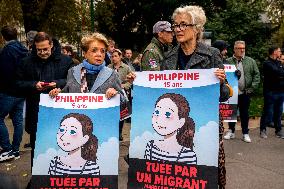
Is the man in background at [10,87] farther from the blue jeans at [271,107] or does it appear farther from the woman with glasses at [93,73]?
the blue jeans at [271,107]

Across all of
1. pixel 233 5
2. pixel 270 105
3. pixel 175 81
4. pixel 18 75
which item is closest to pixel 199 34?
pixel 175 81

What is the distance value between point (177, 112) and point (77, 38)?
71.1 feet

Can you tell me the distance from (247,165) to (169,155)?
3.66m

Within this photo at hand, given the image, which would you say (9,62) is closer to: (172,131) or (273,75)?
(172,131)

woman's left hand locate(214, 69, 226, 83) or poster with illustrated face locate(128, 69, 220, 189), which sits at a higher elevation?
woman's left hand locate(214, 69, 226, 83)

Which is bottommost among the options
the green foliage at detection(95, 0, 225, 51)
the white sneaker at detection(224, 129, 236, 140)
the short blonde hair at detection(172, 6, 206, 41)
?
the white sneaker at detection(224, 129, 236, 140)

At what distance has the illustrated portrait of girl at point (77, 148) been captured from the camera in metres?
3.87

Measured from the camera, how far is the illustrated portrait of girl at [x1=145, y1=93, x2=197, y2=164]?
354 cm

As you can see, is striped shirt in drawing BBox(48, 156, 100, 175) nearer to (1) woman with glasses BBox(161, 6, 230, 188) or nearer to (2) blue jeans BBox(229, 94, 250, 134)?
(1) woman with glasses BBox(161, 6, 230, 188)

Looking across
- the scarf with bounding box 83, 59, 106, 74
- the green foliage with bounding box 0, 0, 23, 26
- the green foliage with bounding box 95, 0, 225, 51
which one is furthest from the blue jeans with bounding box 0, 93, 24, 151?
the green foliage with bounding box 95, 0, 225, 51

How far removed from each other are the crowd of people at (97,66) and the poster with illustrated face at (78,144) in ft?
0.53

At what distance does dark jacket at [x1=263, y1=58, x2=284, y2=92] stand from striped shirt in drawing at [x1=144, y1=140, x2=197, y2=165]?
5988 mm

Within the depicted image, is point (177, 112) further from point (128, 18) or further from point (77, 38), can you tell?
point (128, 18)

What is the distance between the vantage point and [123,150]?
7938mm
